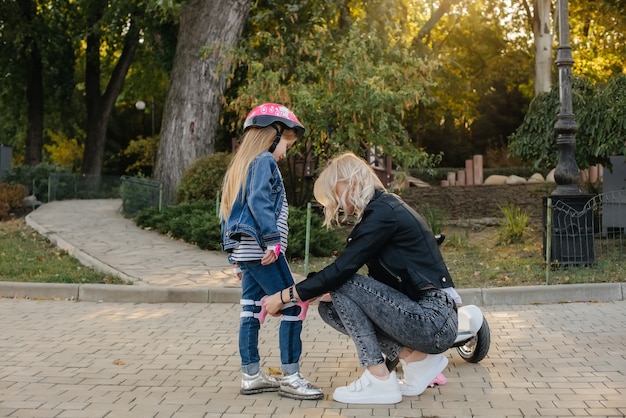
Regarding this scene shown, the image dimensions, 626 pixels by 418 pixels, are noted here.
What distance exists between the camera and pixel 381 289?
4.78 metres

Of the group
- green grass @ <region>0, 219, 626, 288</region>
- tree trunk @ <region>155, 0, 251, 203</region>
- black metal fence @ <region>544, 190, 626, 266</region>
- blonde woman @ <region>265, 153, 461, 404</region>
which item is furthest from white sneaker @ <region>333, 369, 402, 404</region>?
tree trunk @ <region>155, 0, 251, 203</region>

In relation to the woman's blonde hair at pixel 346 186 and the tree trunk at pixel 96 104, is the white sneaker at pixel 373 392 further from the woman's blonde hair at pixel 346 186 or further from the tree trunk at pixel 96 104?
the tree trunk at pixel 96 104

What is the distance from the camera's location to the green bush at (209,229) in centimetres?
A: 1170

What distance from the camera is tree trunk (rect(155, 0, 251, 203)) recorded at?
16.4 m

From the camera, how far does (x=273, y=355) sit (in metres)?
6.18

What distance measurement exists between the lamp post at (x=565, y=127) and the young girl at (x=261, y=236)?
6266mm

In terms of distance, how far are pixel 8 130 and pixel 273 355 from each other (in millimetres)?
32637

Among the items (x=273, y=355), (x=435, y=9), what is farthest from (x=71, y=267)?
(x=435, y=9)

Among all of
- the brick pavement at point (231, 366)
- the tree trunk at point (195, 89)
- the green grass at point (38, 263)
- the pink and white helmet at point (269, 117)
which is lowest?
the brick pavement at point (231, 366)

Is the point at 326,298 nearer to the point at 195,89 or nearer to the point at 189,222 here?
the point at 189,222

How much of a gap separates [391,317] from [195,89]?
41.2 ft

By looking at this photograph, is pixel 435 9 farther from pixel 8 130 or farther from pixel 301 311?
pixel 301 311

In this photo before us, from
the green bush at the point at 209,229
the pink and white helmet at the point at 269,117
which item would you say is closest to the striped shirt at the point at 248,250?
the pink and white helmet at the point at 269,117

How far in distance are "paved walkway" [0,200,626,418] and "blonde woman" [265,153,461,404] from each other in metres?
0.20
